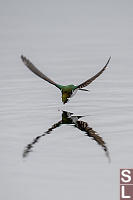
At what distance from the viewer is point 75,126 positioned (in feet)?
27.8

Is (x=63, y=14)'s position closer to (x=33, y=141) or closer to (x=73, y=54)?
(x=73, y=54)

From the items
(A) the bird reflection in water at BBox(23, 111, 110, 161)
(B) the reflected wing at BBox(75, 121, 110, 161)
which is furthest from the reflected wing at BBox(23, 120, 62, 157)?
(B) the reflected wing at BBox(75, 121, 110, 161)

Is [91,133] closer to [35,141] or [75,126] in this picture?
[75,126]

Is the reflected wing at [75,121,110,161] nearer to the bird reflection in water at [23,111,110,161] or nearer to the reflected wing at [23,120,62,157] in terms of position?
the bird reflection in water at [23,111,110,161]

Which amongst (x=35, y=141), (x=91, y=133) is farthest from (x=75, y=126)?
(x=35, y=141)

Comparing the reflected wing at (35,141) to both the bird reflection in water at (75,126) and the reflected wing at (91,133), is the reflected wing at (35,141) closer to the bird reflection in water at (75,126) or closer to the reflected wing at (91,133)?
the bird reflection in water at (75,126)

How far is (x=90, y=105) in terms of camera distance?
9.39m

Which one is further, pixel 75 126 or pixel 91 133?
pixel 75 126

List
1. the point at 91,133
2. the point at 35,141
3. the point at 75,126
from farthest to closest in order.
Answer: the point at 75,126
the point at 91,133
the point at 35,141

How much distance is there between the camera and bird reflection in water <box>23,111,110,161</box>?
7.69 meters

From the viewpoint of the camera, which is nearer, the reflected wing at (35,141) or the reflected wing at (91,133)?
the reflected wing at (35,141)

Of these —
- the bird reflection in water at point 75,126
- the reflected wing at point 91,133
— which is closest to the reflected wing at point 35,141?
the bird reflection in water at point 75,126

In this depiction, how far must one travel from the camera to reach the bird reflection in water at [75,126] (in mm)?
7688

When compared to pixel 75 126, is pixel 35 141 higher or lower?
lower
